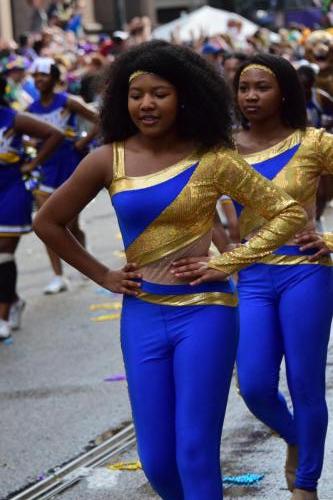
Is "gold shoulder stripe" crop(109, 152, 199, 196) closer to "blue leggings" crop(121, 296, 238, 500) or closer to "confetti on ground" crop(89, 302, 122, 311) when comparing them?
"blue leggings" crop(121, 296, 238, 500)

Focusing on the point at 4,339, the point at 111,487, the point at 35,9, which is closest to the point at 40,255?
the point at 4,339

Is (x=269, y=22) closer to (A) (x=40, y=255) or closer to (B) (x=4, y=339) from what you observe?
(A) (x=40, y=255)

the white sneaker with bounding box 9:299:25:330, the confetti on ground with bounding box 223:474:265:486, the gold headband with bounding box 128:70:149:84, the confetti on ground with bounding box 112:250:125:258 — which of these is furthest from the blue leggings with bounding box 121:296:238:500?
the confetti on ground with bounding box 112:250:125:258

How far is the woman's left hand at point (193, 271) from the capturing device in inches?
167

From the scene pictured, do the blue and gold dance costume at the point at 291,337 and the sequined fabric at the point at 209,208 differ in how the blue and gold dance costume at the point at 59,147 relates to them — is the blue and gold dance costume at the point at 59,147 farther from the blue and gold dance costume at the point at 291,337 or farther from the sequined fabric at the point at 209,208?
the sequined fabric at the point at 209,208

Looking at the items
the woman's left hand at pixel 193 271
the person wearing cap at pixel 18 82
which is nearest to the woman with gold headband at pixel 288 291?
the woman's left hand at pixel 193 271

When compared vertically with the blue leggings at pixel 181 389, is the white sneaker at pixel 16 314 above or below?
below

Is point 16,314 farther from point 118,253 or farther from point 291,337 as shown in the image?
point 291,337

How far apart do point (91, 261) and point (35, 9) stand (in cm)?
2509

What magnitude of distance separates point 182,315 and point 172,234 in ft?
0.90

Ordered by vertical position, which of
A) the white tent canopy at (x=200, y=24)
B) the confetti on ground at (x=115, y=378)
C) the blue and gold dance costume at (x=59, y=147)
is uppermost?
the blue and gold dance costume at (x=59, y=147)

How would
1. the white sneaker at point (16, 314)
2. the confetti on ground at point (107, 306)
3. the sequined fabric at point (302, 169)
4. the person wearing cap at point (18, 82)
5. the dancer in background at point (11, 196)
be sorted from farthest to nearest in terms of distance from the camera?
the person wearing cap at point (18, 82), the confetti on ground at point (107, 306), the white sneaker at point (16, 314), the dancer in background at point (11, 196), the sequined fabric at point (302, 169)

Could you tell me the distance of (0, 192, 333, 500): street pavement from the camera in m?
5.79

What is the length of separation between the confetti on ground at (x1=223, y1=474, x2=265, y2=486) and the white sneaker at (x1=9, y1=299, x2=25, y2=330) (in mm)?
4542
